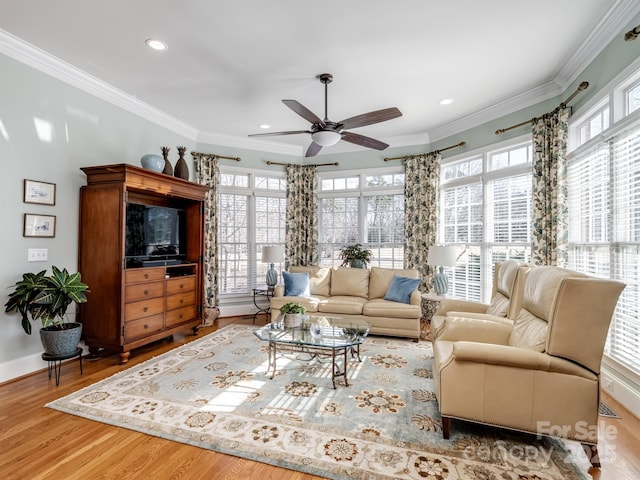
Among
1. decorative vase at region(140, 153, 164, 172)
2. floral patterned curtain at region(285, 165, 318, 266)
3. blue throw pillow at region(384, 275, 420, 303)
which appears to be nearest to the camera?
decorative vase at region(140, 153, 164, 172)

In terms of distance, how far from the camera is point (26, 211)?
10.5 feet

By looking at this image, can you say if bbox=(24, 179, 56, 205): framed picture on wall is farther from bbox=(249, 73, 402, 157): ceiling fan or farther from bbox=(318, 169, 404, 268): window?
bbox=(318, 169, 404, 268): window

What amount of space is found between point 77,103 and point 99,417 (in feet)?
10.8

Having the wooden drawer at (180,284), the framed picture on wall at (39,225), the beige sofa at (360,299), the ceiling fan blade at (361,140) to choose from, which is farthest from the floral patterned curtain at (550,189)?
the framed picture on wall at (39,225)

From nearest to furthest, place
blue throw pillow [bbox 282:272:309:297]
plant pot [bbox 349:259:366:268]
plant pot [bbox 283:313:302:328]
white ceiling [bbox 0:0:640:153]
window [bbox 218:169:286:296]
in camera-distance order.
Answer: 1. white ceiling [bbox 0:0:640:153]
2. plant pot [bbox 283:313:302:328]
3. blue throw pillow [bbox 282:272:309:297]
4. plant pot [bbox 349:259:366:268]
5. window [bbox 218:169:286:296]

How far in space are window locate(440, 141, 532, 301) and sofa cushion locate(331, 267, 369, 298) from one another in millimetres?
1373

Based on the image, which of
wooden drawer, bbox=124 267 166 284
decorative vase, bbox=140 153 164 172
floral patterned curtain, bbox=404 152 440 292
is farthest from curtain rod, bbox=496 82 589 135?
wooden drawer, bbox=124 267 166 284

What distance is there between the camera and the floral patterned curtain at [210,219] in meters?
5.42

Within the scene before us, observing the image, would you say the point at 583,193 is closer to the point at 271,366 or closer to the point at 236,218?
the point at 271,366

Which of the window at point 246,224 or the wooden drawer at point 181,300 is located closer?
the wooden drawer at point 181,300

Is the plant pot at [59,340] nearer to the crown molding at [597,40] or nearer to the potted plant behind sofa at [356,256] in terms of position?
the potted plant behind sofa at [356,256]

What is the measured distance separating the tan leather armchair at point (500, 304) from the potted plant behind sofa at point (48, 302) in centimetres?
350

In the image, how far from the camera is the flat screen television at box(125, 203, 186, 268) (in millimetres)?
3853

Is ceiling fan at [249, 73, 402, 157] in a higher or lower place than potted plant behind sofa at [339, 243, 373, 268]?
higher
